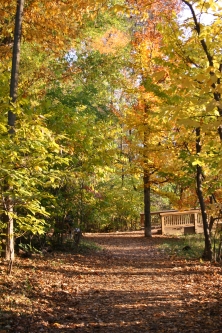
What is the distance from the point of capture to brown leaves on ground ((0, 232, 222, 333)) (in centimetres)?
444

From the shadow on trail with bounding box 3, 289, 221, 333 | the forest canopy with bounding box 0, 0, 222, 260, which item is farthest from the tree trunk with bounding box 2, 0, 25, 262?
the shadow on trail with bounding box 3, 289, 221, 333

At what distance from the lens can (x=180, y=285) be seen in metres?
6.80

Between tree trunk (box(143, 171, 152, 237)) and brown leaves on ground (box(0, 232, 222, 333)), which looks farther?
tree trunk (box(143, 171, 152, 237))

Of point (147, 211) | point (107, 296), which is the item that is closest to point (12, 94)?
point (107, 296)

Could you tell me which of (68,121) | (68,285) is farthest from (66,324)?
(68,121)

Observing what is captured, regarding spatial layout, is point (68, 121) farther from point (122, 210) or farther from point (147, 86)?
point (122, 210)

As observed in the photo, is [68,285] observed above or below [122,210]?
below

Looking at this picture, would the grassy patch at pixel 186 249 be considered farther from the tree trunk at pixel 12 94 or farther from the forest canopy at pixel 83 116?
the tree trunk at pixel 12 94

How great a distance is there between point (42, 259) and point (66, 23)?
4931 millimetres

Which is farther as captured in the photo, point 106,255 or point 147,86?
point 106,255

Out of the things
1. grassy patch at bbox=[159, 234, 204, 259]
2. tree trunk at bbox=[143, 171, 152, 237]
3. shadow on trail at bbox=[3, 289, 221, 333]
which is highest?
tree trunk at bbox=[143, 171, 152, 237]

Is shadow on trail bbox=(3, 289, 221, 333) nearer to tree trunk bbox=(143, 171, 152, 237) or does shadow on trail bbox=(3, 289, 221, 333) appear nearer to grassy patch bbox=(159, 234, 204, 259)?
grassy patch bbox=(159, 234, 204, 259)

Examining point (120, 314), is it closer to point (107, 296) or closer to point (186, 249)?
point (107, 296)

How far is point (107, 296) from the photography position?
19.7 ft
